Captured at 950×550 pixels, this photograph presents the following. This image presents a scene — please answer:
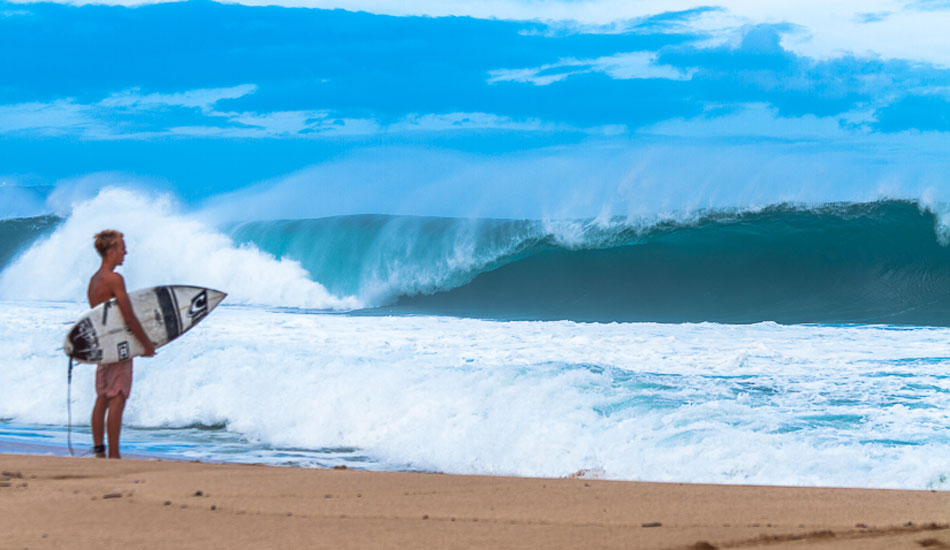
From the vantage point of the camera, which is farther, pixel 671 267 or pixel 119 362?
pixel 671 267

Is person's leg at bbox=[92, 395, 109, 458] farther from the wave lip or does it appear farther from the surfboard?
the wave lip

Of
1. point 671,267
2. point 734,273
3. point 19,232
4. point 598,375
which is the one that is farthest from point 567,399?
point 19,232

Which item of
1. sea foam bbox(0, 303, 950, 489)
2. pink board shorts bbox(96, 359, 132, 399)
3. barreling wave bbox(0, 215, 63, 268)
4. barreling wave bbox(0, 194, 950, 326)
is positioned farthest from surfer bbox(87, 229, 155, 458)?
barreling wave bbox(0, 215, 63, 268)

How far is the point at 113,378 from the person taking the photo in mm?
4590

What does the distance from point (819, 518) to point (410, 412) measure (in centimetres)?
358

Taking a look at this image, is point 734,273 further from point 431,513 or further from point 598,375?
point 431,513

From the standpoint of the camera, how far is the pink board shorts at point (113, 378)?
458 cm

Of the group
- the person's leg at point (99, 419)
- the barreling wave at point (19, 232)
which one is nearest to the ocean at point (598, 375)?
the person's leg at point (99, 419)

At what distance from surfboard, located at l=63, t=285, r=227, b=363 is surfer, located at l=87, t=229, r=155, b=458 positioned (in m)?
0.06

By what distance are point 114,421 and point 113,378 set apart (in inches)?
8.9

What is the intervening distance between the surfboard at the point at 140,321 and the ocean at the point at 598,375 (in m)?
1.02

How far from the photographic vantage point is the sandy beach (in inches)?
101

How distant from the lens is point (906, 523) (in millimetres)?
2826

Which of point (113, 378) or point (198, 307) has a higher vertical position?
point (198, 307)
